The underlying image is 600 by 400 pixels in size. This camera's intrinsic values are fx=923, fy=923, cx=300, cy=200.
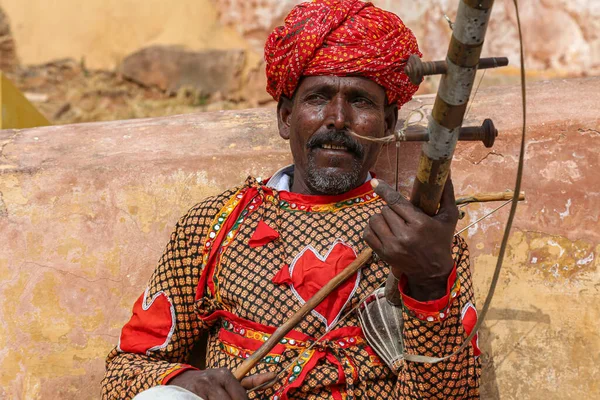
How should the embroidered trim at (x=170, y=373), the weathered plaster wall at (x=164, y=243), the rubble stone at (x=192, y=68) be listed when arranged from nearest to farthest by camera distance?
the embroidered trim at (x=170, y=373)
the weathered plaster wall at (x=164, y=243)
the rubble stone at (x=192, y=68)

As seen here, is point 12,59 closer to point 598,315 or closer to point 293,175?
point 293,175

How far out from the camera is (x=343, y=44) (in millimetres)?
3307

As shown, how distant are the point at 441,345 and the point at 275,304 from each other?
2.16ft

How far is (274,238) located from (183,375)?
1.98ft

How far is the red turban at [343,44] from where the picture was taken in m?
3.29

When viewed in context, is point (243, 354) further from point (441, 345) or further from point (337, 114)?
point (337, 114)

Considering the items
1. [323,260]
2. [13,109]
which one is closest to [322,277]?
[323,260]

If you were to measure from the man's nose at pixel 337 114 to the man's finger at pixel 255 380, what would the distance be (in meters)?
0.91

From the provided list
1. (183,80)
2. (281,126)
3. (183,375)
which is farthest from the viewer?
(183,80)

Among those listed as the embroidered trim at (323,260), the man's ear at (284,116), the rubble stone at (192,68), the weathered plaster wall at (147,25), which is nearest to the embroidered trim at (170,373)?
the embroidered trim at (323,260)

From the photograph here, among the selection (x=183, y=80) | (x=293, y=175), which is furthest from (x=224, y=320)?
(x=183, y=80)

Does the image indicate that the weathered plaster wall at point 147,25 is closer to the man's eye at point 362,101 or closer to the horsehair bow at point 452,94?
the man's eye at point 362,101

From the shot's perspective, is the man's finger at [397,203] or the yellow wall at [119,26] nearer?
the man's finger at [397,203]

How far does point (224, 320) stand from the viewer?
3.30 metres
